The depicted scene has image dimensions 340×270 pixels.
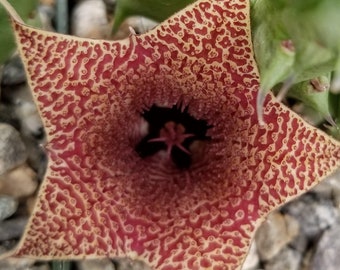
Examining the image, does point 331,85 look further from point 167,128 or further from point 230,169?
point 167,128

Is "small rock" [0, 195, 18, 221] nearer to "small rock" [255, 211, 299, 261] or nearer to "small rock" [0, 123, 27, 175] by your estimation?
"small rock" [0, 123, 27, 175]

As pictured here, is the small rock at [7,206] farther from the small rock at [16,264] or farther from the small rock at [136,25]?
the small rock at [136,25]

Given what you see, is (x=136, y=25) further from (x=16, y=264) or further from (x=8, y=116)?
(x=16, y=264)

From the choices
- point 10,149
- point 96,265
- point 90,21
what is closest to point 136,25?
point 90,21

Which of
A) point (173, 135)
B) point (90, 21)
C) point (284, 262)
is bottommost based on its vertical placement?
point (284, 262)

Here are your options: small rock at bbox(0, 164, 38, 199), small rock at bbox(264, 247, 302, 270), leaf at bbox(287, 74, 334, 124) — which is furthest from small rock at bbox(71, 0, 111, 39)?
small rock at bbox(264, 247, 302, 270)
